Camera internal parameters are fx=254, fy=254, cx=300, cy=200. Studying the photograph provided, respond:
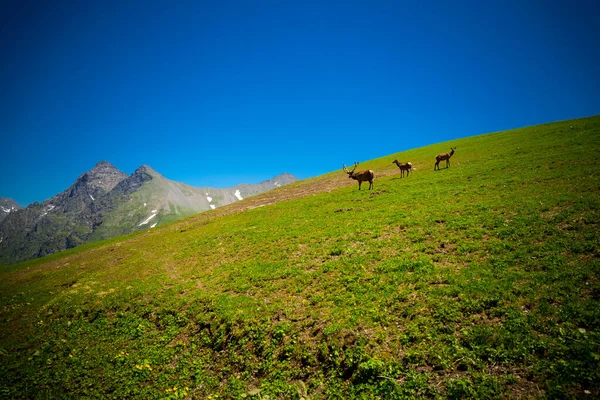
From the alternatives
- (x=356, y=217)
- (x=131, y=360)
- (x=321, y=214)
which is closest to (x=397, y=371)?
(x=131, y=360)

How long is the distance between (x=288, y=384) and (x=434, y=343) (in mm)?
5541

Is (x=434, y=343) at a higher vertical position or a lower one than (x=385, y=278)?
lower

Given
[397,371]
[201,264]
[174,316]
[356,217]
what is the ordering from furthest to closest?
[356,217], [201,264], [174,316], [397,371]

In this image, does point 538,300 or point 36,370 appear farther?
point 36,370

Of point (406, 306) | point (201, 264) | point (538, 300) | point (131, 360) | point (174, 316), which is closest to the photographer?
point (538, 300)

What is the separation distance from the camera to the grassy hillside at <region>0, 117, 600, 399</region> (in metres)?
8.09

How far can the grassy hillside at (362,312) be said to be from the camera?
26.6 ft

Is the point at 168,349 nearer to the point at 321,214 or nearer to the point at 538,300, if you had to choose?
the point at 538,300

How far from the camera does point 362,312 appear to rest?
11156 millimetres

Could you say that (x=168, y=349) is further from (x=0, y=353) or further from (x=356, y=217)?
(x=356, y=217)

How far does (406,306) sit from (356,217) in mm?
13555

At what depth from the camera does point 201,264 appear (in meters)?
22.5

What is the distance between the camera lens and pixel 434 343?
352 inches

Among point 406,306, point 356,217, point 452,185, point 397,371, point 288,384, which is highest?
point 452,185
